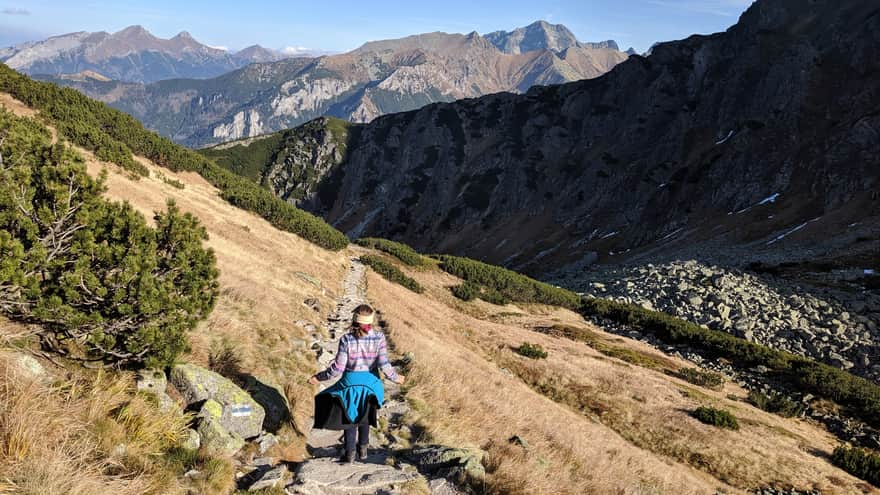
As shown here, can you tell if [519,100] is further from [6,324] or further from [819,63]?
[6,324]

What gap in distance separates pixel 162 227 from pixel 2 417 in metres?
4.40

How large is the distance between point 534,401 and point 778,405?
15649 millimetres

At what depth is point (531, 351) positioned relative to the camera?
78.6 ft

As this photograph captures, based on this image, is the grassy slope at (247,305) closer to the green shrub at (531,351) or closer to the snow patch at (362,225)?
the green shrub at (531,351)

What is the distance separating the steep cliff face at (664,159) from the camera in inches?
2406

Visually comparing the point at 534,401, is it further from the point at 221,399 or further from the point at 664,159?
the point at 664,159

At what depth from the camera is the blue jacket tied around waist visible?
23.4ft

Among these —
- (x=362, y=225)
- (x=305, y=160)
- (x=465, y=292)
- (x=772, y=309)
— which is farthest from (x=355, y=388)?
(x=305, y=160)

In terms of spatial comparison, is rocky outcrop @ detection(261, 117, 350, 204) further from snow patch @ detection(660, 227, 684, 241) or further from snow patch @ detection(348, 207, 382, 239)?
snow patch @ detection(660, 227, 684, 241)

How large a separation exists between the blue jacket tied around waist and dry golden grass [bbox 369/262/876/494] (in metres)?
2.58

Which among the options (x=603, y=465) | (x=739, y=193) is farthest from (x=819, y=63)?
(x=603, y=465)

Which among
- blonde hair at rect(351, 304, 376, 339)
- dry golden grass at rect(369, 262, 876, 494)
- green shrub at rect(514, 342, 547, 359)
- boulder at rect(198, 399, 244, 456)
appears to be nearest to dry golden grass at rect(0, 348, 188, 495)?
boulder at rect(198, 399, 244, 456)

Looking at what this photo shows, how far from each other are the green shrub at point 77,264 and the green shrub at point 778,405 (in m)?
26.3

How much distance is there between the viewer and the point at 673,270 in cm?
4762
